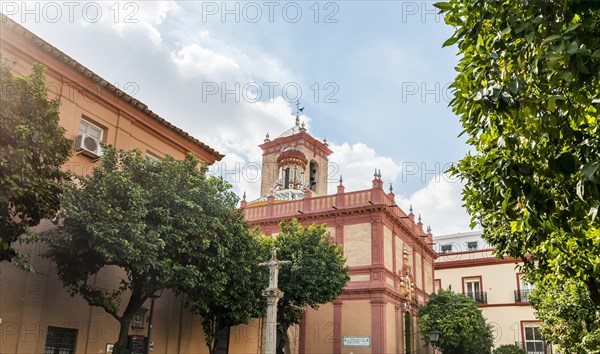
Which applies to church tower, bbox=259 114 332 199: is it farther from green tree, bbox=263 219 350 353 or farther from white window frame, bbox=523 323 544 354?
white window frame, bbox=523 323 544 354

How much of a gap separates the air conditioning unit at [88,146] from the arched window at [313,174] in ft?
93.7

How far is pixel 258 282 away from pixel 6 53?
10705 mm

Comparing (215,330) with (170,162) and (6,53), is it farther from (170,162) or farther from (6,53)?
(6,53)

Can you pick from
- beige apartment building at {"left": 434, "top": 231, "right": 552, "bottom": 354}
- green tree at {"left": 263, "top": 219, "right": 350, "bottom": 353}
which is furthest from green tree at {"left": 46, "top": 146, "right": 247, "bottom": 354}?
beige apartment building at {"left": 434, "top": 231, "right": 552, "bottom": 354}

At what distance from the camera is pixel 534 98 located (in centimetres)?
574

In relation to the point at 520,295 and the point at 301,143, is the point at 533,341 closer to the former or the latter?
the point at 520,295

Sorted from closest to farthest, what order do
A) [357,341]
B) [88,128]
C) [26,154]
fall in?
1. [26,154]
2. [88,128]
3. [357,341]

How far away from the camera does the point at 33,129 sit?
35.7ft

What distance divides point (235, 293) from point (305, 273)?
19.7 ft

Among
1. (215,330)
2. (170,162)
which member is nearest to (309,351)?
(215,330)

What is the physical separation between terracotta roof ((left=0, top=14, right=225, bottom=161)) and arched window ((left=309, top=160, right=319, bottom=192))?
2281cm

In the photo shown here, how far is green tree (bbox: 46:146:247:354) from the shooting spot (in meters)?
13.2

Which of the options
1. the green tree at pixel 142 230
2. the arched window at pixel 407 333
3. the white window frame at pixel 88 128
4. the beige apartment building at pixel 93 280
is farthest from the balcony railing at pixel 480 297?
the white window frame at pixel 88 128

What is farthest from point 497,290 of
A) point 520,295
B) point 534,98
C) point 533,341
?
point 534,98
